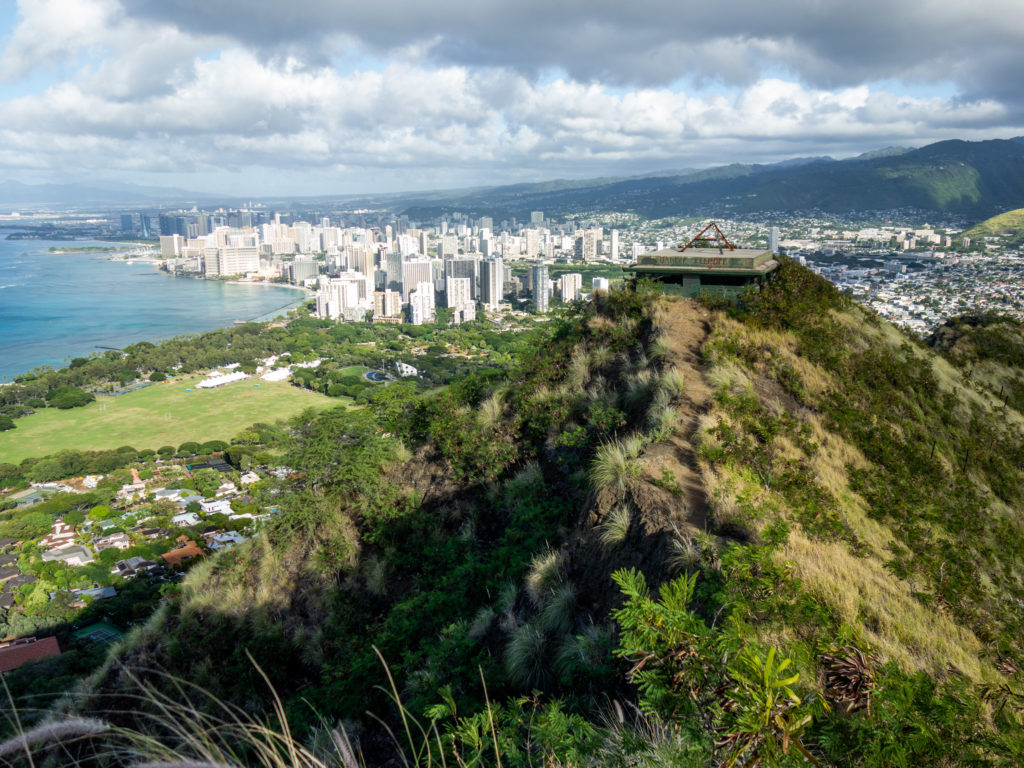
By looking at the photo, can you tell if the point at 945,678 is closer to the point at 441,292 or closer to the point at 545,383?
the point at 545,383

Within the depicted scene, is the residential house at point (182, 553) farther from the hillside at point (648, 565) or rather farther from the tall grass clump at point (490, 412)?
Answer: the tall grass clump at point (490, 412)

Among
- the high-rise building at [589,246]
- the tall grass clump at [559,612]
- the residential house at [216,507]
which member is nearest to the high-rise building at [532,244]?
the high-rise building at [589,246]

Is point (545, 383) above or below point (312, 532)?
above

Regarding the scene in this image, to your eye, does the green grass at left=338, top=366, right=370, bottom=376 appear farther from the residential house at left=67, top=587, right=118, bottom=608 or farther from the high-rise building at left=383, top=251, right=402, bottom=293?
the high-rise building at left=383, top=251, right=402, bottom=293

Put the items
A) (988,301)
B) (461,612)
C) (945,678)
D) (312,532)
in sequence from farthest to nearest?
(988,301) < (312,532) < (461,612) < (945,678)

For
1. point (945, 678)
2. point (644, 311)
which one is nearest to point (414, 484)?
point (644, 311)

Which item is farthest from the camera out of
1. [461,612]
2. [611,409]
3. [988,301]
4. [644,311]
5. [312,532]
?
[988,301]

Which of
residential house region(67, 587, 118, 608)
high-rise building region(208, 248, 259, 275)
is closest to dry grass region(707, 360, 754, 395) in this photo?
residential house region(67, 587, 118, 608)
